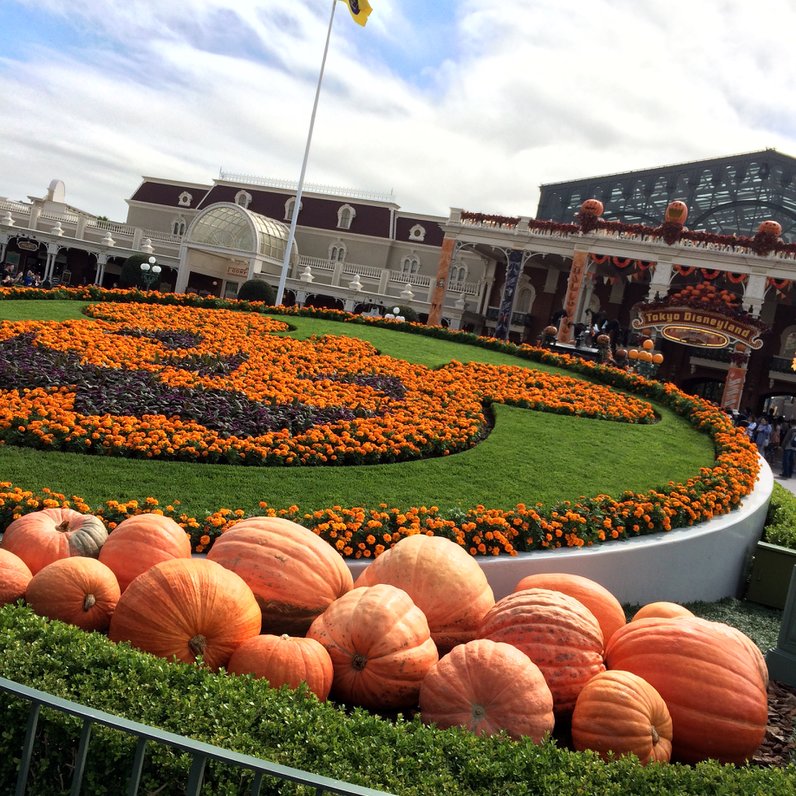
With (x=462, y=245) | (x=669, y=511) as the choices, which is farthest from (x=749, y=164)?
(x=669, y=511)

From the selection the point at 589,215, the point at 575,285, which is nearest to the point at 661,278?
the point at 575,285

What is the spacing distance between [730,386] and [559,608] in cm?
2907

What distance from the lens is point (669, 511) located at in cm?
870

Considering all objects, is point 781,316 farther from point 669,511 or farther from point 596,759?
point 596,759

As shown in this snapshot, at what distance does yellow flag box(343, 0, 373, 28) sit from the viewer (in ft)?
103

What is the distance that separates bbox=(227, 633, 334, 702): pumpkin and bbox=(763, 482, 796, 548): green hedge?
780cm

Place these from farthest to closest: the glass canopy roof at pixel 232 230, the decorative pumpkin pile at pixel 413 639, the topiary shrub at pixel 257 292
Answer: the glass canopy roof at pixel 232 230 < the topiary shrub at pixel 257 292 < the decorative pumpkin pile at pixel 413 639

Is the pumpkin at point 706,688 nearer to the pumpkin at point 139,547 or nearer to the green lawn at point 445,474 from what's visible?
the pumpkin at point 139,547

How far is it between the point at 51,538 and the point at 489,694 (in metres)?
3.09

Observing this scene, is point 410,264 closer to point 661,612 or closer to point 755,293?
point 755,293

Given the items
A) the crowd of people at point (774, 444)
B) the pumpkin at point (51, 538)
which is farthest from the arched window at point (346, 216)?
the pumpkin at point (51, 538)

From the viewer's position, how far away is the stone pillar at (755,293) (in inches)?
1315

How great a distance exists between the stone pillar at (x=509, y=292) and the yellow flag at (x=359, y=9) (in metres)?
12.8

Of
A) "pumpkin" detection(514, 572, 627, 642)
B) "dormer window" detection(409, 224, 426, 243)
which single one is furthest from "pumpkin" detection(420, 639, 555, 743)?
"dormer window" detection(409, 224, 426, 243)
